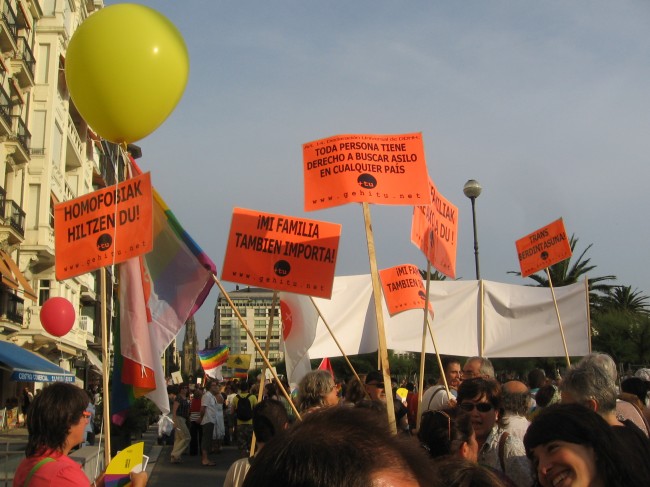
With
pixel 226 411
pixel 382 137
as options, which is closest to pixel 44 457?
pixel 382 137

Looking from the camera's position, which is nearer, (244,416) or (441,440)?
(441,440)

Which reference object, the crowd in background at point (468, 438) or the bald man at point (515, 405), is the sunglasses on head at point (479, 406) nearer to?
the crowd in background at point (468, 438)

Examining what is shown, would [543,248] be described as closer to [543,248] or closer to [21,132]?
[543,248]

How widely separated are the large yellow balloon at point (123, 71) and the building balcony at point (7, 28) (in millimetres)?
22849

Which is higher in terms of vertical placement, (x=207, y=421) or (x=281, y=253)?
(x=281, y=253)

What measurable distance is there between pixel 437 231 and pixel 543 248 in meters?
4.15

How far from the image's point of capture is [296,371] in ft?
29.5

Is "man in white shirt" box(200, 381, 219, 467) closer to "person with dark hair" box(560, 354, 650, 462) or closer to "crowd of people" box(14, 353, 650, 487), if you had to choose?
"crowd of people" box(14, 353, 650, 487)

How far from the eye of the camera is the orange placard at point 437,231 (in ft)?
25.0

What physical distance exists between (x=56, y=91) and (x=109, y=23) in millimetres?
28930

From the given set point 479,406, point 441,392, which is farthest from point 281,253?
point 479,406

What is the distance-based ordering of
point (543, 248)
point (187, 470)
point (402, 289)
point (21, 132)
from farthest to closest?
point (21, 132) → point (187, 470) → point (543, 248) → point (402, 289)

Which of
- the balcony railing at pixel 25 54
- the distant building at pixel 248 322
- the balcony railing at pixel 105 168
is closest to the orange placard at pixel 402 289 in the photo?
the balcony railing at pixel 25 54

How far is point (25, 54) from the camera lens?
3030cm
